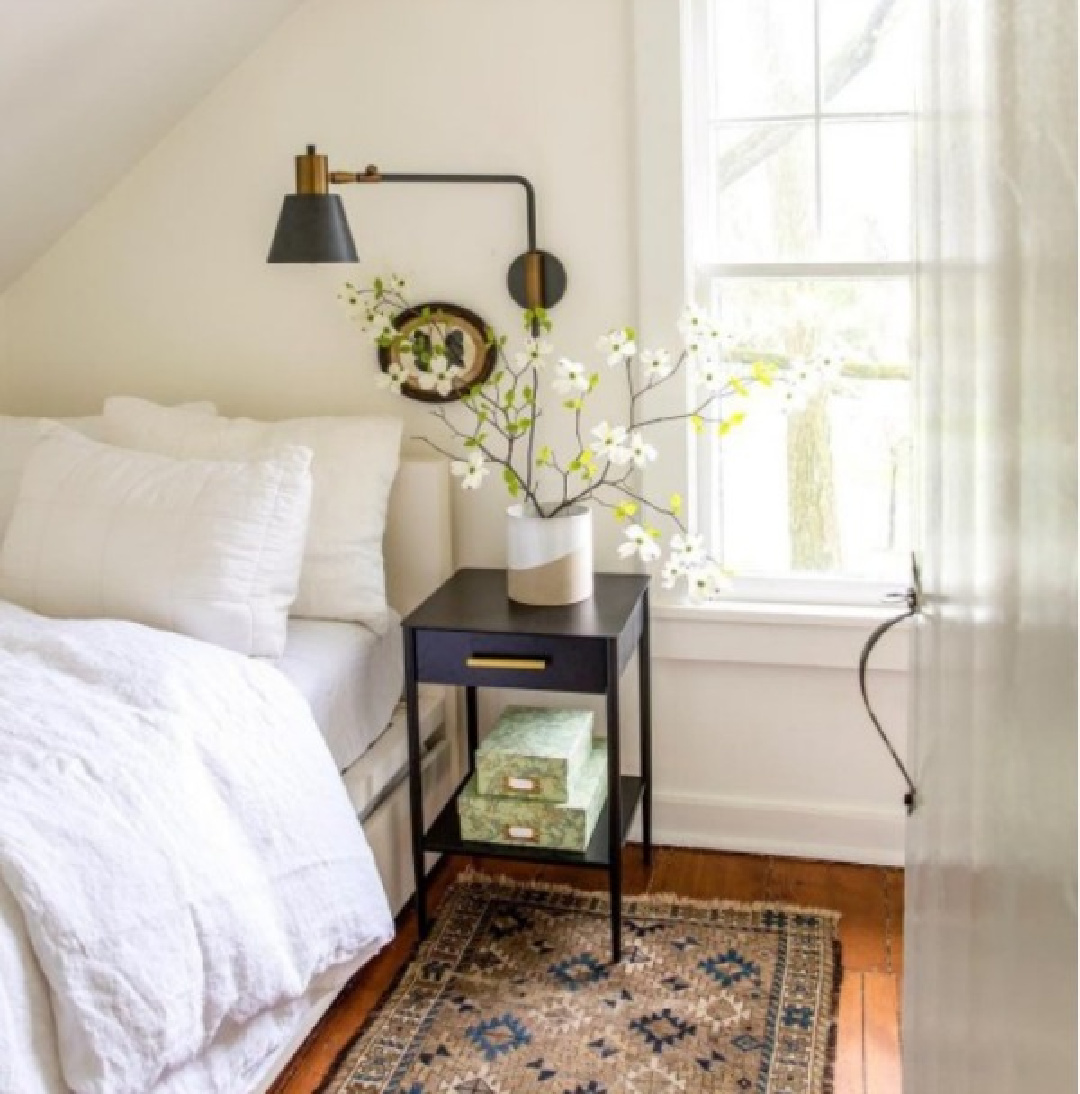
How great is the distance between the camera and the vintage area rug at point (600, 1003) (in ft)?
7.93

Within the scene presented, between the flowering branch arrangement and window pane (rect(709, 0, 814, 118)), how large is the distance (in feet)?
1.62

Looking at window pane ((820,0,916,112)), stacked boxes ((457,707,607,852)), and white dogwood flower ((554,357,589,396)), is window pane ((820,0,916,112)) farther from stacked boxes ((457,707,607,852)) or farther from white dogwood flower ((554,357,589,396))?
stacked boxes ((457,707,607,852))

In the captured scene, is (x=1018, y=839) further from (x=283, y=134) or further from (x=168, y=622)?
(x=283, y=134)

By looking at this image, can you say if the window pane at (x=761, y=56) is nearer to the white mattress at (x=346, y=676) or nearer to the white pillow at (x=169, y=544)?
the white pillow at (x=169, y=544)

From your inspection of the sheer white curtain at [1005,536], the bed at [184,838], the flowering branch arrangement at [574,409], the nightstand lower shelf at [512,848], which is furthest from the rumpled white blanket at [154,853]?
the sheer white curtain at [1005,536]

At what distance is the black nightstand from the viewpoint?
270 cm

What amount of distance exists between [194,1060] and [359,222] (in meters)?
1.85

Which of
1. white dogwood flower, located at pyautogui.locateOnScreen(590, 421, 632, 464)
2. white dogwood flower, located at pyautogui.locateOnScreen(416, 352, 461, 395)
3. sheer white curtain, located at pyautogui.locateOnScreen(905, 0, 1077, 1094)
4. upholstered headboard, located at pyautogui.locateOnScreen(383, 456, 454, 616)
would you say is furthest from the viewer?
upholstered headboard, located at pyautogui.locateOnScreen(383, 456, 454, 616)

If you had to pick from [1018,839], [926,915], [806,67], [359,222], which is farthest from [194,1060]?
[806,67]

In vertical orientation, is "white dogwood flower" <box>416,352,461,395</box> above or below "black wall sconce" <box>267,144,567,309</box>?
→ below

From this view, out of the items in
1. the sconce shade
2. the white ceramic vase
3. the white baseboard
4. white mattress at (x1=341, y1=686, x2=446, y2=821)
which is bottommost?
the white baseboard

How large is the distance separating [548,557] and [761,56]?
3.67 feet

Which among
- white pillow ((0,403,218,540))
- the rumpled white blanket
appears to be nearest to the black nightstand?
the rumpled white blanket

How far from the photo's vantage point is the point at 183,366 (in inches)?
133
